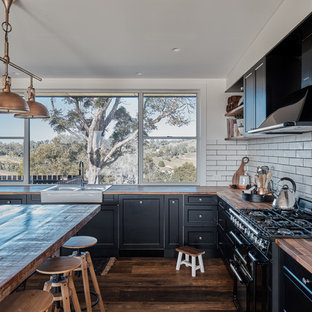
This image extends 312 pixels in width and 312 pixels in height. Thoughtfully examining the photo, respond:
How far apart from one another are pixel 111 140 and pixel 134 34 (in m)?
2.06

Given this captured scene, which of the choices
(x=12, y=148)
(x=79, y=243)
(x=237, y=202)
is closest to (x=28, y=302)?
(x=79, y=243)

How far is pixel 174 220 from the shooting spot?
3791 mm

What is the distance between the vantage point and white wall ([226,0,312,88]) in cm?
191

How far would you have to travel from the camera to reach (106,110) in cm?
452

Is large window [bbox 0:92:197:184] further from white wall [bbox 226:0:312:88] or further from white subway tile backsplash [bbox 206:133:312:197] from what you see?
white wall [bbox 226:0:312:88]

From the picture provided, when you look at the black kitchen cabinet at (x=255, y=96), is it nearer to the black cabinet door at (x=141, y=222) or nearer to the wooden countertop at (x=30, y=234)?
the black cabinet door at (x=141, y=222)

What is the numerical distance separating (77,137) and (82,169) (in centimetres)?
53

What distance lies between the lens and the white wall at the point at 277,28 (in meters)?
1.91

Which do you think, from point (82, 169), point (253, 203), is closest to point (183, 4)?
point (253, 203)

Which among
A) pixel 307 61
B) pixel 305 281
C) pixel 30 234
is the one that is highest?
pixel 307 61

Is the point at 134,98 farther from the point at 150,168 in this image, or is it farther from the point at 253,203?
the point at 253,203

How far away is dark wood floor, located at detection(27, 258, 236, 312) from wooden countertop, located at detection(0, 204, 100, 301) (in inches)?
37.6

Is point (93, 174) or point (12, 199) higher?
point (93, 174)

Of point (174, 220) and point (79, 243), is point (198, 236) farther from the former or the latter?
point (79, 243)
